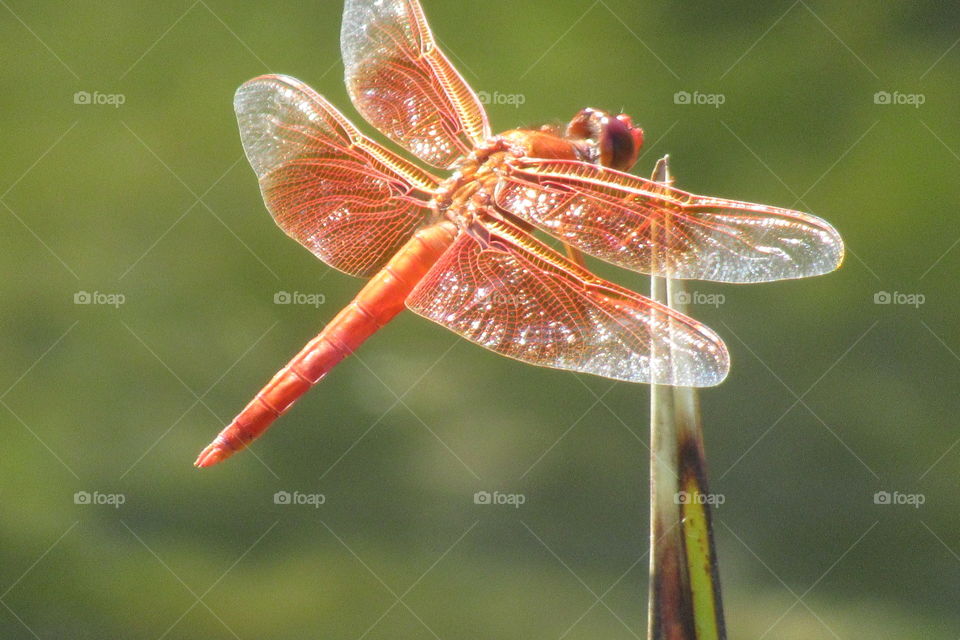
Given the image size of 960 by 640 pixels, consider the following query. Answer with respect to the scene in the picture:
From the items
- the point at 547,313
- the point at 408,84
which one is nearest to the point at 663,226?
the point at 547,313

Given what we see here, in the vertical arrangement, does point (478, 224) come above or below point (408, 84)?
below

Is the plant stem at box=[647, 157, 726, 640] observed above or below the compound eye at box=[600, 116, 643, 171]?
below

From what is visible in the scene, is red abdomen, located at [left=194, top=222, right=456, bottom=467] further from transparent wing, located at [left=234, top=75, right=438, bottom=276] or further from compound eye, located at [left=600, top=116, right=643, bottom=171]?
compound eye, located at [left=600, top=116, right=643, bottom=171]

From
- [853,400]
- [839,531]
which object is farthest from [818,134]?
[839,531]

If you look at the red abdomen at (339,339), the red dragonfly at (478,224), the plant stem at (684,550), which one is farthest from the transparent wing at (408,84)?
the plant stem at (684,550)

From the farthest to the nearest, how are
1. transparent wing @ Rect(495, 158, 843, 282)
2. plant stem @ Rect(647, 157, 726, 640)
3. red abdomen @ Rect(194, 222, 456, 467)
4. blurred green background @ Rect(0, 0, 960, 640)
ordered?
blurred green background @ Rect(0, 0, 960, 640) < red abdomen @ Rect(194, 222, 456, 467) < transparent wing @ Rect(495, 158, 843, 282) < plant stem @ Rect(647, 157, 726, 640)

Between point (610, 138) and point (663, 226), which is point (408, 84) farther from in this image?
point (663, 226)

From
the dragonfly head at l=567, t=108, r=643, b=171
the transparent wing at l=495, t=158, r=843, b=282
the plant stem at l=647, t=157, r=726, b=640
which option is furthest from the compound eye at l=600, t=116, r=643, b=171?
the plant stem at l=647, t=157, r=726, b=640
